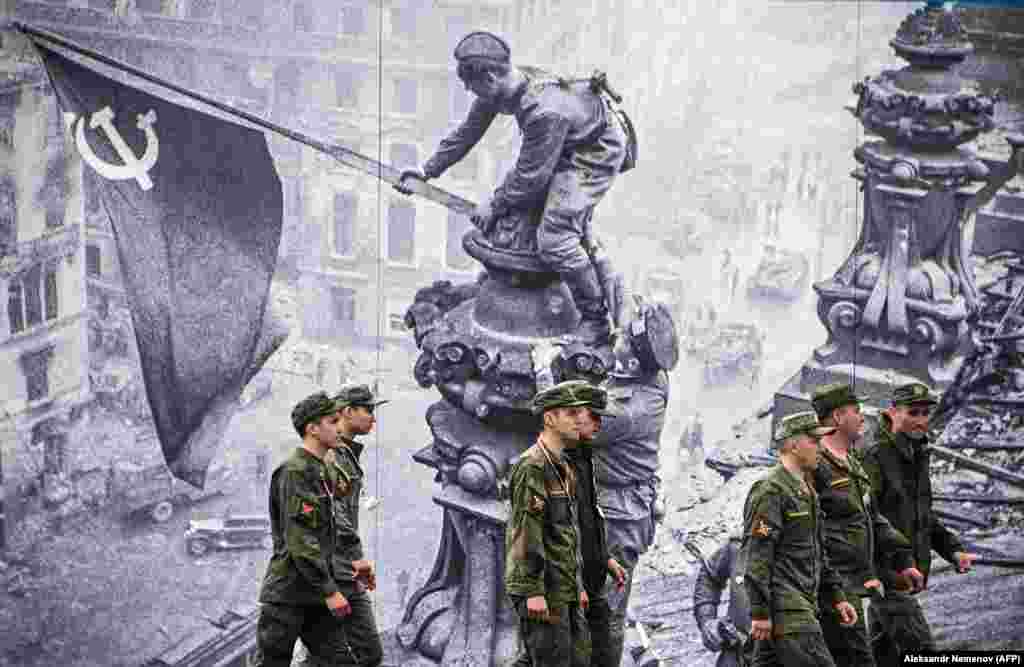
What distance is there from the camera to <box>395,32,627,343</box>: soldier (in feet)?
32.4

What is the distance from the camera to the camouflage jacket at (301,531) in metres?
7.55

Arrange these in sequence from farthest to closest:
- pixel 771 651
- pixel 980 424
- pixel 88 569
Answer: pixel 88 569
pixel 980 424
pixel 771 651

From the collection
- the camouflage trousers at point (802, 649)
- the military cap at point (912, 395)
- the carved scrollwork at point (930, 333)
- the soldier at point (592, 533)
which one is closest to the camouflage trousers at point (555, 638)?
the soldier at point (592, 533)

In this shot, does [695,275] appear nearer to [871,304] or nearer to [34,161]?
[871,304]

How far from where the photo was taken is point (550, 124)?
394 inches

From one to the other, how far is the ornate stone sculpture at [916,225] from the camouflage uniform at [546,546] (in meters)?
7.73

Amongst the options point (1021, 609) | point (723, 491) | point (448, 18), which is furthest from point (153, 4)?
point (1021, 609)

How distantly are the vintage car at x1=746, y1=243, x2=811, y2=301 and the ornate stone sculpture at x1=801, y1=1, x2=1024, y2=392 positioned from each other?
14.1 m

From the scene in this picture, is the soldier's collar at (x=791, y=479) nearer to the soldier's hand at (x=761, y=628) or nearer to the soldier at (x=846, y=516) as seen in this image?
the soldier at (x=846, y=516)

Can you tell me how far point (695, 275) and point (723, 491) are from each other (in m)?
14.0

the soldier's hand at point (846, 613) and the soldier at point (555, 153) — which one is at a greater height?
the soldier at point (555, 153)

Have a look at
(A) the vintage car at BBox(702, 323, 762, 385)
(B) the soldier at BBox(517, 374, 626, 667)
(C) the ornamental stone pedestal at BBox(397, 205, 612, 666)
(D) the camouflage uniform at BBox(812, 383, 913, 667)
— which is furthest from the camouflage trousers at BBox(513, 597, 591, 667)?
(A) the vintage car at BBox(702, 323, 762, 385)

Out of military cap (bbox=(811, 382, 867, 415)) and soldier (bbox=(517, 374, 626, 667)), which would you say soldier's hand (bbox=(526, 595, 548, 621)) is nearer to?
soldier (bbox=(517, 374, 626, 667))

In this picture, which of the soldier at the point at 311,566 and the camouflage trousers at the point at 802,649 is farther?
the camouflage trousers at the point at 802,649
